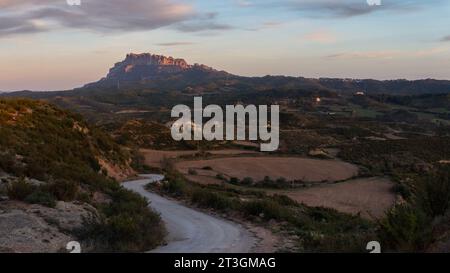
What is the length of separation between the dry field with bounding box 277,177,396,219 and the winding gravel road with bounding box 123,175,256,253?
14712 mm

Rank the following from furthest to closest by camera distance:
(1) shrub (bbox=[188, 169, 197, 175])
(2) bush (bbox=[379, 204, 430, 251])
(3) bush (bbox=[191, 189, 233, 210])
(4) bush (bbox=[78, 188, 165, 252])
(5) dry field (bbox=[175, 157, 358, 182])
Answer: (5) dry field (bbox=[175, 157, 358, 182]) → (1) shrub (bbox=[188, 169, 197, 175]) → (3) bush (bbox=[191, 189, 233, 210]) → (4) bush (bbox=[78, 188, 165, 252]) → (2) bush (bbox=[379, 204, 430, 251])

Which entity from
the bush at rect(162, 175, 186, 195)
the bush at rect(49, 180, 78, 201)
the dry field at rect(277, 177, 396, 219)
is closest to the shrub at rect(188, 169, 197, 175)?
the dry field at rect(277, 177, 396, 219)

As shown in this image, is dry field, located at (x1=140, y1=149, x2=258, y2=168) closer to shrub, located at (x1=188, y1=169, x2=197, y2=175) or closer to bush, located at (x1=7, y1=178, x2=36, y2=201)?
shrub, located at (x1=188, y1=169, x2=197, y2=175)

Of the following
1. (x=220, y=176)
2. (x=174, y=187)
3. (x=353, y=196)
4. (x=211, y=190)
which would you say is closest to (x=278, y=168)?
(x=220, y=176)

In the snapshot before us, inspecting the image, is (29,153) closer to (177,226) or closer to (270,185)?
(177,226)

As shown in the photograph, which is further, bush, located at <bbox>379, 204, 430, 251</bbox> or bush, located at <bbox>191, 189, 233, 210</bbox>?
bush, located at <bbox>191, 189, 233, 210</bbox>

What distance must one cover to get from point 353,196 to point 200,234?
1070 inches

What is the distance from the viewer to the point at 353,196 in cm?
4178

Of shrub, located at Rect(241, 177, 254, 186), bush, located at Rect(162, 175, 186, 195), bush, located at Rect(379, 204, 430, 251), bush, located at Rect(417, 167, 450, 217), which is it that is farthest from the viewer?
shrub, located at Rect(241, 177, 254, 186)

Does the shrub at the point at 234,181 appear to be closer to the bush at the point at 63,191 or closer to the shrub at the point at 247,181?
the shrub at the point at 247,181

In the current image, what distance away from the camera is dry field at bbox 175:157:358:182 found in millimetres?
55312

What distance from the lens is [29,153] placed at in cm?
2369

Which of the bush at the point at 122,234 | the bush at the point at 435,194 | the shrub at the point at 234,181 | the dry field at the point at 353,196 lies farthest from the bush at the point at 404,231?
the shrub at the point at 234,181

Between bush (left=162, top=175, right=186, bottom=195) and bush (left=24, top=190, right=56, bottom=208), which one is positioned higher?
bush (left=24, top=190, right=56, bottom=208)
